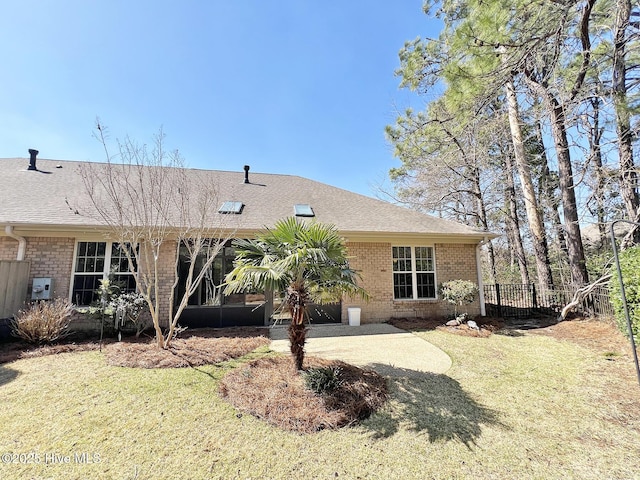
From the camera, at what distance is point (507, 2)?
19.6 ft

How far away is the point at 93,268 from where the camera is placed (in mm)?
8086

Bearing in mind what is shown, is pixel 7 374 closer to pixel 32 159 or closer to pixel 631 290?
pixel 32 159

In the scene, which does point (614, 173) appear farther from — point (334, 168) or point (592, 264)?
point (334, 168)

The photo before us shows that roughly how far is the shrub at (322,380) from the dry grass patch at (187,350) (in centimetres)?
225

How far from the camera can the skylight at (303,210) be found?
32.7ft

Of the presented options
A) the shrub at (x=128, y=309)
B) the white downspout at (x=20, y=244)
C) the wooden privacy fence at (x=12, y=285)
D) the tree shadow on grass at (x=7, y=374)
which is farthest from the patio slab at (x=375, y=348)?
the white downspout at (x=20, y=244)

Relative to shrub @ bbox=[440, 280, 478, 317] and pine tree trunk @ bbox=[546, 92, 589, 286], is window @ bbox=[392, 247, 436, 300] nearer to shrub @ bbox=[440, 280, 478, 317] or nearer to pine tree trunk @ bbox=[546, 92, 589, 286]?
shrub @ bbox=[440, 280, 478, 317]

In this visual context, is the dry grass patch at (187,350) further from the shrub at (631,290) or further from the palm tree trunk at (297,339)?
the shrub at (631,290)

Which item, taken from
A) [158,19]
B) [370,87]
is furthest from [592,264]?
[158,19]

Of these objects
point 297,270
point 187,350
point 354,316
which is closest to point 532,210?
point 354,316

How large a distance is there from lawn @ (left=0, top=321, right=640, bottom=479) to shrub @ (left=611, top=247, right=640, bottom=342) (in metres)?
1.30

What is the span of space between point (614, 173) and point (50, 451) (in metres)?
13.6

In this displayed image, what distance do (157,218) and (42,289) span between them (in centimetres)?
425

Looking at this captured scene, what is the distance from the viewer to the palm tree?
14.0 ft
